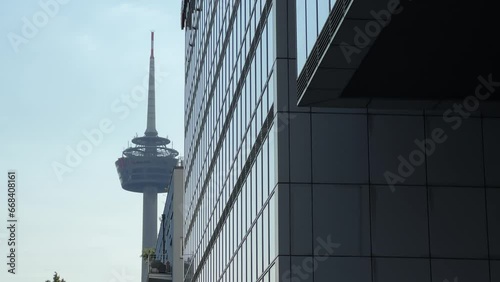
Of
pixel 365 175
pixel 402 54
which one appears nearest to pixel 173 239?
pixel 365 175

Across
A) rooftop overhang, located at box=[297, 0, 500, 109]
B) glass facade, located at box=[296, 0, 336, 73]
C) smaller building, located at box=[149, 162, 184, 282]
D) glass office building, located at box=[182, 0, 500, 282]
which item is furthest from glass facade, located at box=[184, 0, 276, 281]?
smaller building, located at box=[149, 162, 184, 282]

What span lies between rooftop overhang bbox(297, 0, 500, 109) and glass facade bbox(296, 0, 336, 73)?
39 centimetres

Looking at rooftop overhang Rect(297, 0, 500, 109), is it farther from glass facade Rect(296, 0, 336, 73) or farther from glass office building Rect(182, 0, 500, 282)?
glass facade Rect(296, 0, 336, 73)

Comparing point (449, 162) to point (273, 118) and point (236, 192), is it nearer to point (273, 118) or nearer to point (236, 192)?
point (273, 118)

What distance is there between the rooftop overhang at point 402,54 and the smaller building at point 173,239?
55.1 m

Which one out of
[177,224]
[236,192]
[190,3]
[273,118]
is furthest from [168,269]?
[273,118]

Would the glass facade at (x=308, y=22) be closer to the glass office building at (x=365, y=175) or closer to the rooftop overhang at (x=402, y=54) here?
the glass office building at (x=365, y=175)

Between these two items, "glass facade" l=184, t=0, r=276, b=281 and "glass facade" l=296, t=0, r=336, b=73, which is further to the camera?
"glass facade" l=184, t=0, r=276, b=281

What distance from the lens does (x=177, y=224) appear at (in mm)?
89062

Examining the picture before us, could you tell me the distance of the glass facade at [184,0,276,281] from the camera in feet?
117

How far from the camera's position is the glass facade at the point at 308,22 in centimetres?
2797

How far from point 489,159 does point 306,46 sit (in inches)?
283

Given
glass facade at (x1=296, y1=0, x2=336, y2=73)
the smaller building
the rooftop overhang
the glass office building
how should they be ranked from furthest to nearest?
the smaller building
the glass office building
glass facade at (x1=296, y1=0, x2=336, y2=73)
the rooftop overhang

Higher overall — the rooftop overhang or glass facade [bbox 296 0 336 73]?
glass facade [bbox 296 0 336 73]
